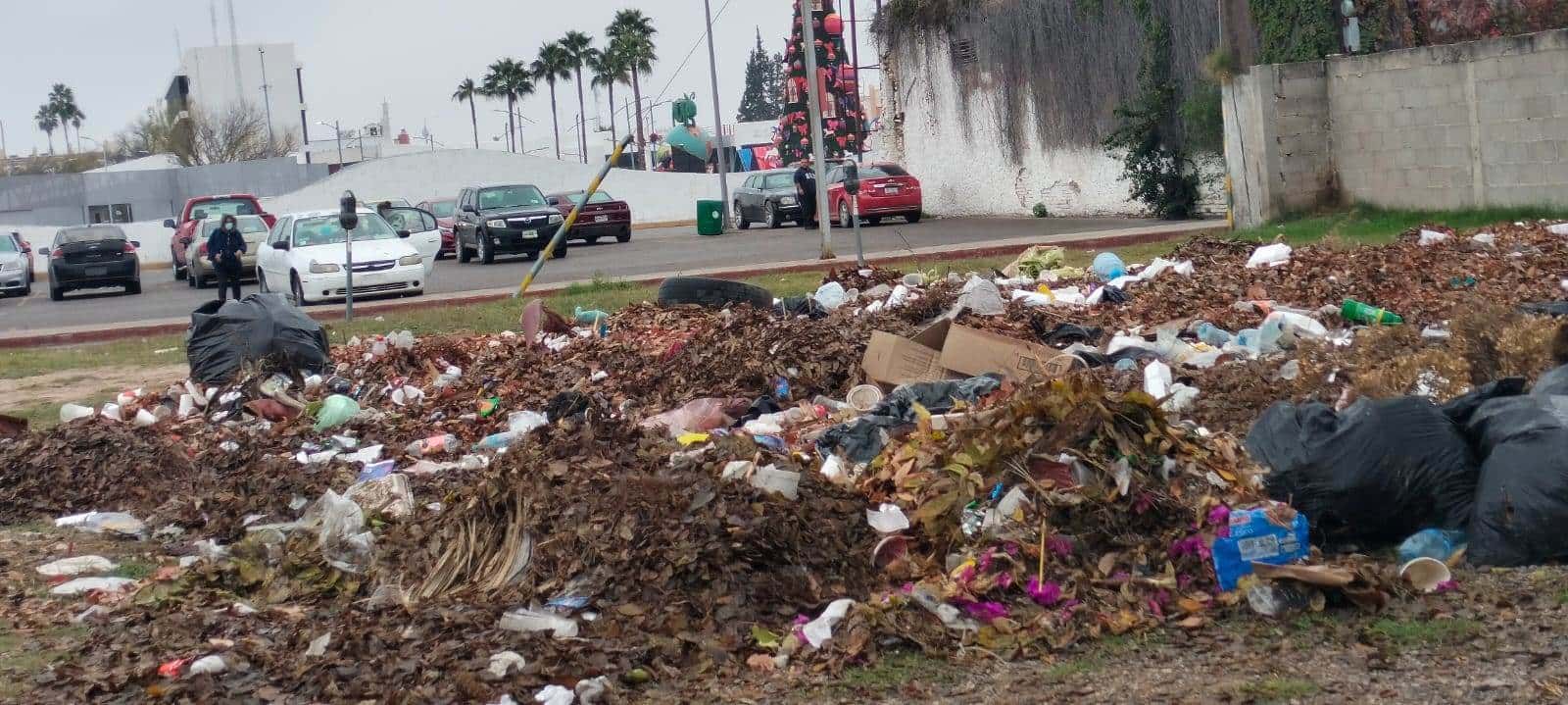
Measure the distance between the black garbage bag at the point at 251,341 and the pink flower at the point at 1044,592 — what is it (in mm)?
7345

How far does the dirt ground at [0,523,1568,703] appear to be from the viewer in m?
4.31

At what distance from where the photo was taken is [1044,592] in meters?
5.10

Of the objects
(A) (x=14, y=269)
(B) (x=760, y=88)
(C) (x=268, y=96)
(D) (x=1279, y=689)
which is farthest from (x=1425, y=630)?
(B) (x=760, y=88)

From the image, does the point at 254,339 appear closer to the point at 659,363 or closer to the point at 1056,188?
the point at 659,363

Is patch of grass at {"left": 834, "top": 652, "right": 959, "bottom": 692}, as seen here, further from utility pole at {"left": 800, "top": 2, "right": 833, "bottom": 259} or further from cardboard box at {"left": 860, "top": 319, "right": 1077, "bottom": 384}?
utility pole at {"left": 800, "top": 2, "right": 833, "bottom": 259}

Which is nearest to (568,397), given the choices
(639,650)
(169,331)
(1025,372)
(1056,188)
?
(1025,372)

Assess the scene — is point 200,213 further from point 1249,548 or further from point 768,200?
point 1249,548

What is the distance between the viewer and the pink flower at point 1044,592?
5.08m

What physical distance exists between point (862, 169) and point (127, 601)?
1167 inches

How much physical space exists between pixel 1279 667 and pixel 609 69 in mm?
78365

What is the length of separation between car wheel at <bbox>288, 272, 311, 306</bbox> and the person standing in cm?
1573

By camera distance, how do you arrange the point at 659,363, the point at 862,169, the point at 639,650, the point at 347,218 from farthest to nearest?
the point at 862,169, the point at 347,218, the point at 659,363, the point at 639,650

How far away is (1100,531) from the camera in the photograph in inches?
210

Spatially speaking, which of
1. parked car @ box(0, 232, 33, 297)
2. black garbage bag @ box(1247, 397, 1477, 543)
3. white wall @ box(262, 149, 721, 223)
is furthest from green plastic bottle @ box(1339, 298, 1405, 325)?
white wall @ box(262, 149, 721, 223)
